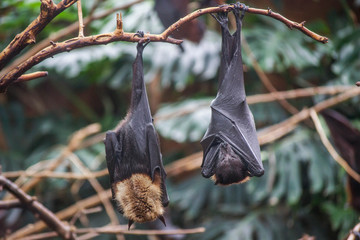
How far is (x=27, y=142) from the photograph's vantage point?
632cm

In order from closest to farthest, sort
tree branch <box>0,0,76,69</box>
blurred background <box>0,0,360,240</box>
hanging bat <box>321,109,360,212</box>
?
1. tree branch <box>0,0,76,69</box>
2. hanging bat <box>321,109,360,212</box>
3. blurred background <box>0,0,360,240</box>

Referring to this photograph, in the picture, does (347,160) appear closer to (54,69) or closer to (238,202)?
(238,202)

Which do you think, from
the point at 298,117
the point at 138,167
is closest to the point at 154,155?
the point at 138,167

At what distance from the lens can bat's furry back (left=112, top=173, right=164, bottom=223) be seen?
82.4 inches

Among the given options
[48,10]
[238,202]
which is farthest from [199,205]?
[48,10]

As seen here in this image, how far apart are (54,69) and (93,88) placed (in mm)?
2986

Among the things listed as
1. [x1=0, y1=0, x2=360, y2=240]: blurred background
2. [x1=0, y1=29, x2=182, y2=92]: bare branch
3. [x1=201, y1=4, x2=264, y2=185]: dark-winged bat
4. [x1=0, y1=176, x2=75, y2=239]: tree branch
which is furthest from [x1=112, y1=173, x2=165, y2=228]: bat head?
[x1=0, y1=0, x2=360, y2=240]: blurred background

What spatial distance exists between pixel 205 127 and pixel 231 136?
2.50 metres

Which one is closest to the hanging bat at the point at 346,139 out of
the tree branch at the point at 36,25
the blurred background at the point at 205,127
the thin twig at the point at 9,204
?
the blurred background at the point at 205,127

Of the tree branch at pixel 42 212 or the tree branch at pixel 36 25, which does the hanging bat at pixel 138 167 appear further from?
the tree branch at pixel 36 25

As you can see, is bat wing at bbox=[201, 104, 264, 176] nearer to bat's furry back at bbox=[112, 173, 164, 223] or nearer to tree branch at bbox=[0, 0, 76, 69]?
bat's furry back at bbox=[112, 173, 164, 223]

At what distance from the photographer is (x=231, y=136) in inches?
92.7

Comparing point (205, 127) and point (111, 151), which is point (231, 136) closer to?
point (111, 151)

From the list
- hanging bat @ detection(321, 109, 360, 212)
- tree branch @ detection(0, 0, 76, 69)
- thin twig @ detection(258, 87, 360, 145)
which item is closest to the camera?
tree branch @ detection(0, 0, 76, 69)
